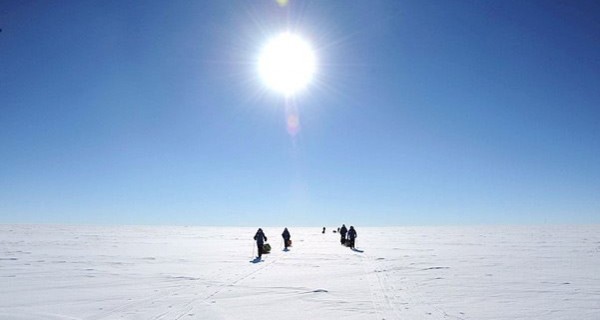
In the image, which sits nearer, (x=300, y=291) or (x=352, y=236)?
(x=300, y=291)

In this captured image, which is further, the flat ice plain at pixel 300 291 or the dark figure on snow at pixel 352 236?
the dark figure on snow at pixel 352 236

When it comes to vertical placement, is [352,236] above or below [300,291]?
above

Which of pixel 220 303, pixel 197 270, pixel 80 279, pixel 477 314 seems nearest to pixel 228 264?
pixel 197 270

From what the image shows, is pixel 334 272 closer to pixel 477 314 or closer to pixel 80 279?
pixel 477 314

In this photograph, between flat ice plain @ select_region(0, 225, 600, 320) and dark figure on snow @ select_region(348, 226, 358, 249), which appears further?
dark figure on snow @ select_region(348, 226, 358, 249)

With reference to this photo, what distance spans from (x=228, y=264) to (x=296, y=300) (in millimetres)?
8228

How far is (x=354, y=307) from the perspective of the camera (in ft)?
28.2

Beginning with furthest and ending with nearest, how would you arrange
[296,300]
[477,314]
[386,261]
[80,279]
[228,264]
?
[386,261]
[228,264]
[80,279]
[296,300]
[477,314]

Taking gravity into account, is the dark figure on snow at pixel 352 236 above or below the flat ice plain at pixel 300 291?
above

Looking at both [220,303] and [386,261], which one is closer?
[220,303]

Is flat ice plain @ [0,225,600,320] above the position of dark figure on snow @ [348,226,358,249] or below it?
below

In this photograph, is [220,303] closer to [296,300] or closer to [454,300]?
[296,300]

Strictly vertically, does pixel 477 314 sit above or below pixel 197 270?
below

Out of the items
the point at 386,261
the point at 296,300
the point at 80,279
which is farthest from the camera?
the point at 386,261
